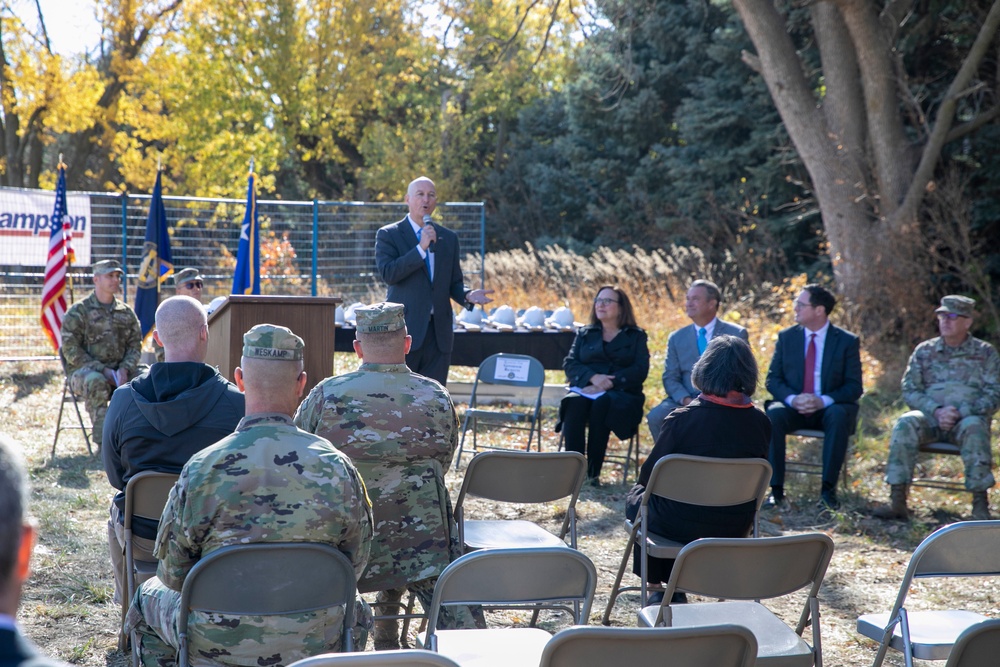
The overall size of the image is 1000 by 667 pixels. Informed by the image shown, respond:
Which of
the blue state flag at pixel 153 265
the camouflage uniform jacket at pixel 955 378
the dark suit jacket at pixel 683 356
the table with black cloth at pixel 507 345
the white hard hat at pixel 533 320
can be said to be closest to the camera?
the camouflage uniform jacket at pixel 955 378

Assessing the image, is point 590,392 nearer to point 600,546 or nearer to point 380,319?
point 600,546

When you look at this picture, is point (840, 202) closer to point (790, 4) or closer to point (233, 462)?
point (790, 4)

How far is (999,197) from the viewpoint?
42.9 ft

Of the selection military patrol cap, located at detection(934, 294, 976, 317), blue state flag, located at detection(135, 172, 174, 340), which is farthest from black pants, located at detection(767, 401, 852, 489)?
blue state flag, located at detection(135, 172, 174, 340)

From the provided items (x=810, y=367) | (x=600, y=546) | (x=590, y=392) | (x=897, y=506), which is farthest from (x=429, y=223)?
(x=897, y=506)

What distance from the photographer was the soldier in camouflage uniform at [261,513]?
2.54 m

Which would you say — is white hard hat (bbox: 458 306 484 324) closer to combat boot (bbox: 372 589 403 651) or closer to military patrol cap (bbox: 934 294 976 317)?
military patrol cap (bbox: 934 294 976 317)

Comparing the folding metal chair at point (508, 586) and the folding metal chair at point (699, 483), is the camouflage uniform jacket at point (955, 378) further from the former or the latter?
the folding metal chair at point (508, 586)

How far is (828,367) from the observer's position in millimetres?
6676

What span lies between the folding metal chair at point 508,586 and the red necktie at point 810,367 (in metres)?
4.36

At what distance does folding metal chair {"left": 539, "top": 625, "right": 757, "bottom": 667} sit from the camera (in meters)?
2.07

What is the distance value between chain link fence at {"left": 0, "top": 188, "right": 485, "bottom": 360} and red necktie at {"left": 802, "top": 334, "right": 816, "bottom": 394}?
6.78 meters

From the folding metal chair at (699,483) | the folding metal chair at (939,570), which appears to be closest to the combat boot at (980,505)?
the folding metal chair at (699,483)

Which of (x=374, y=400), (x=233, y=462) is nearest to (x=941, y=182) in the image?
(x=374, y=400)
